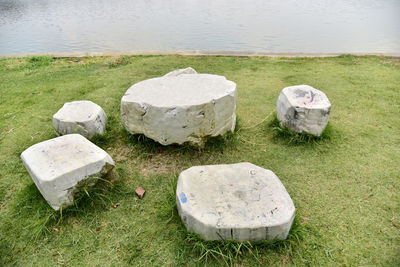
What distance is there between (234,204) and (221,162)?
818mm

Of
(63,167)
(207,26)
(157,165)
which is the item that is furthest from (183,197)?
(207,26)

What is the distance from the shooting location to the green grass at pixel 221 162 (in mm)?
1850

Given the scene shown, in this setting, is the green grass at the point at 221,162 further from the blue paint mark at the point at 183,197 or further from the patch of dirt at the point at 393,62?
the patch of dirt at the point at 393,62

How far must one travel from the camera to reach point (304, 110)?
8.90ft

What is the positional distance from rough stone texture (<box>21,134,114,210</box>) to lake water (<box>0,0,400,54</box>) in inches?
211

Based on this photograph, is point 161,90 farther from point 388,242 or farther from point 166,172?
point 388,242

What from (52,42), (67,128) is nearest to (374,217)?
(67,128)

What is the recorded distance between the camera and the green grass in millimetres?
1850

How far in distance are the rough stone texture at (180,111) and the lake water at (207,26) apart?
452 centimetres

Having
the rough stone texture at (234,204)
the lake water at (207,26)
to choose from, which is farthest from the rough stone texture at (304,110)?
the lake water at (207,26)

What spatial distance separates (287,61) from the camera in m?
5.28

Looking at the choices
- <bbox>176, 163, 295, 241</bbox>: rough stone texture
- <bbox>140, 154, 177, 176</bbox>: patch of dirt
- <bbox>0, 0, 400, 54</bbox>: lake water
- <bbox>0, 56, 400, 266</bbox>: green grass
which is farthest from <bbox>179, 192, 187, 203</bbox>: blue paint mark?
<bbox>0, 0, 400, 54</bbox>: lake water

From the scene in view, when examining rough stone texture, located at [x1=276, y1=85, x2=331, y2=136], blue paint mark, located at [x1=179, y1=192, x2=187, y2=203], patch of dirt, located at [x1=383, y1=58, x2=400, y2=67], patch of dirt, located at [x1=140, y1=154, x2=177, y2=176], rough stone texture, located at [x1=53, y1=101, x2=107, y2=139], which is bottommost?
patch of dirt, located at [x1=140, y1=154, x2=177, y2=176]

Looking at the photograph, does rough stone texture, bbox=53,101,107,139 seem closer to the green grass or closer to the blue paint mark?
the green grass
